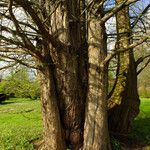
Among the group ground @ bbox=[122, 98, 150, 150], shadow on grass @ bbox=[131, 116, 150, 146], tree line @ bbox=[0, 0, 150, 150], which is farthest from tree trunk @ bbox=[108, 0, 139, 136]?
tree line @ bbox=[0, 0, 150, 150]

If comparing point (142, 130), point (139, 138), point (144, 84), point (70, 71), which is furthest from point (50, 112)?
point (144, 84)

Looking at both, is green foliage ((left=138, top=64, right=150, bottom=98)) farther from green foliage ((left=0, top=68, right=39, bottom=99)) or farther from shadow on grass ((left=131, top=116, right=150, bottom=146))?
green foliage ((left=0, top=68, right=39, bottom=99))

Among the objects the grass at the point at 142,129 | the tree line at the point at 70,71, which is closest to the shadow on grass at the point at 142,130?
the grass at the point at 142,129

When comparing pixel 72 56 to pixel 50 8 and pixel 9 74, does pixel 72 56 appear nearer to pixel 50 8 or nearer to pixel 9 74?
pixel 50 8

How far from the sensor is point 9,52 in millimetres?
9094

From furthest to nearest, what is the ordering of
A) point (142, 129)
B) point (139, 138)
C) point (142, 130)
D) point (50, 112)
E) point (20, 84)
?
point (142, 129), point (142, 130), point (139, 138), point (20, 84), point (50, 112)

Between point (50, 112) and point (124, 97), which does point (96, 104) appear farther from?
point (124, 97)

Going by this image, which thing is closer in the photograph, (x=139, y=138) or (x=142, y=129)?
(x=139, y=138)

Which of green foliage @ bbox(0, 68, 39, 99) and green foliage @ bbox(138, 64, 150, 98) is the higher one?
green foliage @ bbox(138, 64, 150, 98)

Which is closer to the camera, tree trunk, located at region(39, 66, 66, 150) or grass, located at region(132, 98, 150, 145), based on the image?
tree trunk, located at region(39, 66, 66, 150)

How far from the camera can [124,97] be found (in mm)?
11203

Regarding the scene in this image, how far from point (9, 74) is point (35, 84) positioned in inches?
31.4

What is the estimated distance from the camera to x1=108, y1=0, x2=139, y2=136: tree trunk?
11.1m

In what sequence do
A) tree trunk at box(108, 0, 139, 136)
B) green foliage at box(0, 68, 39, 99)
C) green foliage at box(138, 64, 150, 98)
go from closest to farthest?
green foliage at box(0, 68, 39, 99) → tree trunk at box(108, 0, 139, 136) → green foliage at box(138, 64, 150, 98)
